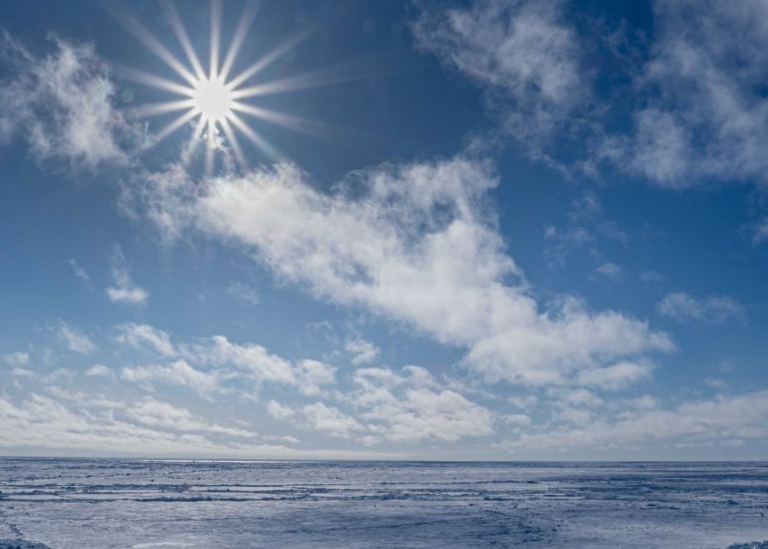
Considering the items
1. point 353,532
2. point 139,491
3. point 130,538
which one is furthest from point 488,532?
point 139,491

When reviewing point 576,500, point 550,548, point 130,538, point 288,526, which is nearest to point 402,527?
point 288,526

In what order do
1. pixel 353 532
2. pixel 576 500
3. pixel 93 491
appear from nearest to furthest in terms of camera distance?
pixel 353 532, pixel 576 500, pixel 93 491

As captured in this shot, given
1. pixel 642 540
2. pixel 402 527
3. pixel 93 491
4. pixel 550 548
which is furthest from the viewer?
pixel 93 491

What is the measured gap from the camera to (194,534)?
28.8 metres

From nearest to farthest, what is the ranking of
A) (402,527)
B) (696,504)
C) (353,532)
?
(353,532), (402,527), (696,504)

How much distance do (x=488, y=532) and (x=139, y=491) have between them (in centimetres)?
4034

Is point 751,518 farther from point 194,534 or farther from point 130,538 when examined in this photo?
point 130,538

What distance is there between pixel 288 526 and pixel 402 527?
634 cm

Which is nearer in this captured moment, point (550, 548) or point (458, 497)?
point (550, 548)

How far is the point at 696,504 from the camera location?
46.9 metres

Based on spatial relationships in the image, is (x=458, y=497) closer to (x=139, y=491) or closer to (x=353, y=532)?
(x=353, y=532)

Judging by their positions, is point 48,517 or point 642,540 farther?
point 48,517

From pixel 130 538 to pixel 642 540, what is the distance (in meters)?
24.4

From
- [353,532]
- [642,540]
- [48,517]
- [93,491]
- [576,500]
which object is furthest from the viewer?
[93,491]
